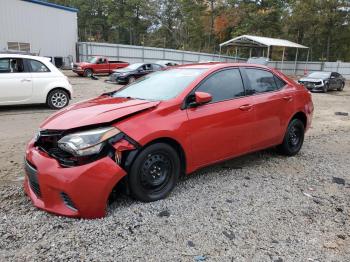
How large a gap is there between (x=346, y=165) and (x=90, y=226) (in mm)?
4405

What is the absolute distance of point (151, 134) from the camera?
365 centimetres

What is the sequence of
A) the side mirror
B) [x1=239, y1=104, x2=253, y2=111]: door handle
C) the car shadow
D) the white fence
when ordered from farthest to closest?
the white fence, the car shadow, [x1=239, y1=104, x2=253, y2=111]: door handle, the side mirror

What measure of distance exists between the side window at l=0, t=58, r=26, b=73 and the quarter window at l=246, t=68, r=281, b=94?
22.6ft

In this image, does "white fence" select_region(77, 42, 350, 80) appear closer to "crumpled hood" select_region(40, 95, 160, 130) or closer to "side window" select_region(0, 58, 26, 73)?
"side window" select_region(0, 58, 26, 73)

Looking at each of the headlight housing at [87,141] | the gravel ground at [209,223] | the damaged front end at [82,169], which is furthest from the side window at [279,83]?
the headlight housing at [87,141]

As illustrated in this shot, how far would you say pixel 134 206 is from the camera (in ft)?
12.4

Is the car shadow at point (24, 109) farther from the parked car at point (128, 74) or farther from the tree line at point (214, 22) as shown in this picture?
the tree line at point (214, 22)

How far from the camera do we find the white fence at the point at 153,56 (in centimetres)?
3080

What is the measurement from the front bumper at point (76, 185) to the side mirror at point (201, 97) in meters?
1.26

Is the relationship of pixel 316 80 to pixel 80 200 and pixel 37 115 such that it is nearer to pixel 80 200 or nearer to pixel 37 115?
pixel 37 115

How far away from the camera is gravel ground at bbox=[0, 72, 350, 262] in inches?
120

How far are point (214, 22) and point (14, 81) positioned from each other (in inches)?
1857

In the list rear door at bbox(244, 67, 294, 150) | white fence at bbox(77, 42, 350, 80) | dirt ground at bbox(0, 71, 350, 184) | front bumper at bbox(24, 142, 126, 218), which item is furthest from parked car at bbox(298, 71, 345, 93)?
front bumper at bbox(24, 142, 126, 218)

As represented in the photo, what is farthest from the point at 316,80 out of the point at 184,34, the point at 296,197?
the point at 184,34
